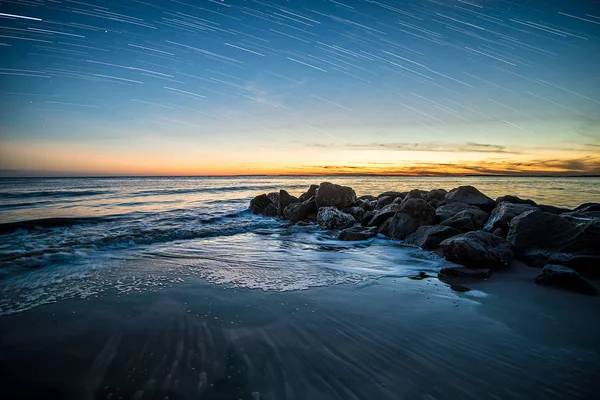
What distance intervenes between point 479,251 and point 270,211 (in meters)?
11.6

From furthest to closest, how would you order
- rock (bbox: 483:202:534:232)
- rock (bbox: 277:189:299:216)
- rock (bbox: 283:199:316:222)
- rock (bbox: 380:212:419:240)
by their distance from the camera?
rock (bbox: 277:189:299:216), rock (bbox: 283:199:316:222), rock (bbox: 380:212:419:240), rock (bbox: 483:202:534:232)

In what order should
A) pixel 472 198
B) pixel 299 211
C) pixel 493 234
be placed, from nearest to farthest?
1. pixel 493 234
2. pixel 472 198
3. pixel 299 211

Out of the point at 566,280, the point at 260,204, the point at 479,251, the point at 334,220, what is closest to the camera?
the point at 566,280

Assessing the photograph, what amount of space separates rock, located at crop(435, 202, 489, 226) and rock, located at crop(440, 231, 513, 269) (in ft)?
9.47

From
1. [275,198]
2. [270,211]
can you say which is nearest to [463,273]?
[270,211]

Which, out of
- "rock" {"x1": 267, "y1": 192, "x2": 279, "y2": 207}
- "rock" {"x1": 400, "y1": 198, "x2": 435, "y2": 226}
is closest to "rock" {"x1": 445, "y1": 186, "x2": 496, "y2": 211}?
"rock" {"x1": 400, "y1": 198, "x2": 435, "y2": 226}

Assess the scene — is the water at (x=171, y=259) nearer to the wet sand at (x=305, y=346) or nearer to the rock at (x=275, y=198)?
the wet sand at (x=305, y=346)

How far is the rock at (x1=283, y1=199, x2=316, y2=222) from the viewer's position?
1354cm

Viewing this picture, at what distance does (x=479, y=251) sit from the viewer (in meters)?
5.71

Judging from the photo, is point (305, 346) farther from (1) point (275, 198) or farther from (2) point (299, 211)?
(1) point (275, 198)

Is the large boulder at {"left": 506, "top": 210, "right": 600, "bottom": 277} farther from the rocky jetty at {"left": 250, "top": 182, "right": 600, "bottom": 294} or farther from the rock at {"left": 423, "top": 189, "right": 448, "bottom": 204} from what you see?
the rock at {"left": 423, "top": 189, "right": 448, "bottom": 204}

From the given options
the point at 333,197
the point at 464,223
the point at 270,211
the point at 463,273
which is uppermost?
the point at 333,197

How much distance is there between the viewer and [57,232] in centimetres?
989

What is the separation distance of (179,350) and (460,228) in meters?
7.98
